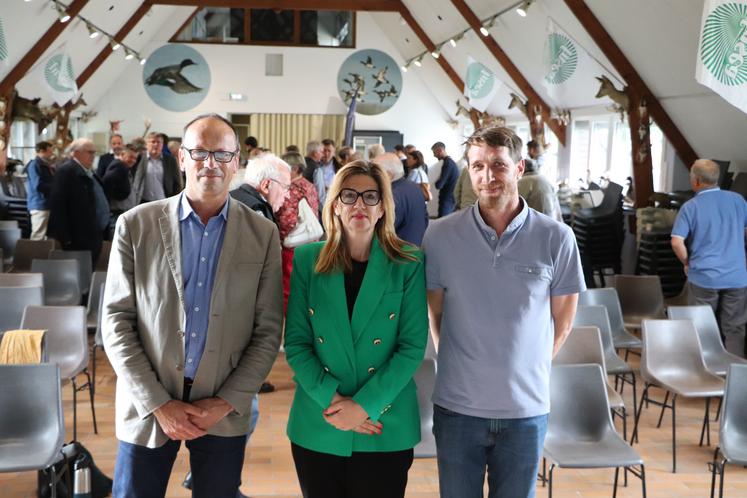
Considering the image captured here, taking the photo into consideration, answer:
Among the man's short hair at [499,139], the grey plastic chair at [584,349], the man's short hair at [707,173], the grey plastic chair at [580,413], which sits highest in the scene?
the man's short hair at [707,173]

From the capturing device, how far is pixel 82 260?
6750 mm

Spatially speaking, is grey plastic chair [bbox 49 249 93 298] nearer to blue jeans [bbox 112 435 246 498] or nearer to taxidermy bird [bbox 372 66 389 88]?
blue jeans [bbox 112 435 246 498]

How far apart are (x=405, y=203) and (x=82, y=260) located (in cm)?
280

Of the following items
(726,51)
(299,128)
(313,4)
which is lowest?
(726,51)

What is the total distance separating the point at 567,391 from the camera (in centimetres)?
380

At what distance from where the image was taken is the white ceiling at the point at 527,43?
27.3ft

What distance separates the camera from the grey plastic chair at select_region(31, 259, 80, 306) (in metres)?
6.34

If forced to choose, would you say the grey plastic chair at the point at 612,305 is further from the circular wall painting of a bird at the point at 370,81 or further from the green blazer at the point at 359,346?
the circular wall painting of a bird at the point at 370,81

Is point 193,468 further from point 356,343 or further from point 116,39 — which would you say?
point 116,39

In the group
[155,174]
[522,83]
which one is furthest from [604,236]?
[155,174]

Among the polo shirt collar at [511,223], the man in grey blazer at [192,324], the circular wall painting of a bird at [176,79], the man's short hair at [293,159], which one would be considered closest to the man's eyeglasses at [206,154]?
the man in grey blazer at [192,324]

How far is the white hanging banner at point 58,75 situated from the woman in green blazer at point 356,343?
36.0 feet

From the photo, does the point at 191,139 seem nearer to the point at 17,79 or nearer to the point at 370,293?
the point at 370,293

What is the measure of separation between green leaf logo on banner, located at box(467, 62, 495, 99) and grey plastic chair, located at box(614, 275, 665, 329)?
7.27 m
